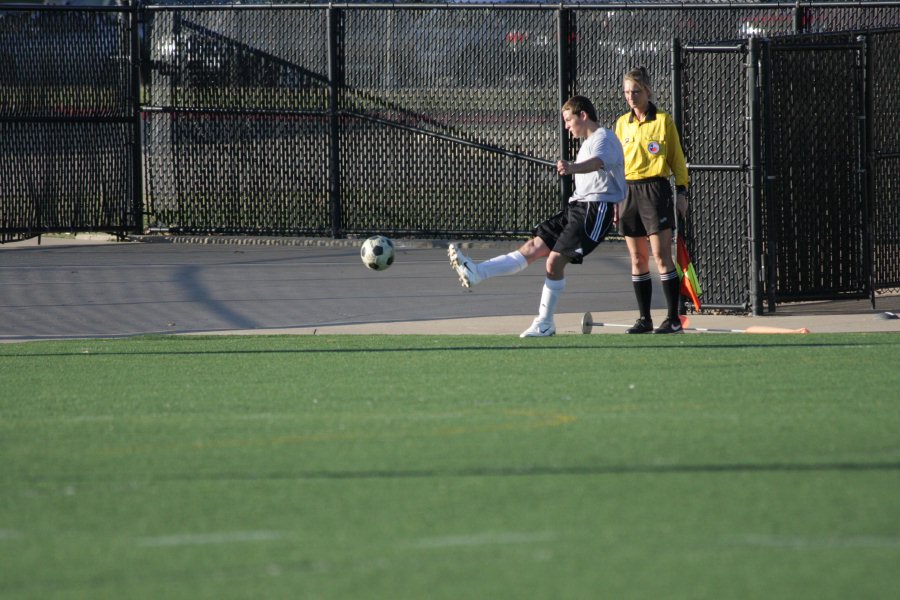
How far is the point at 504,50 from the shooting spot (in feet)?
53.8

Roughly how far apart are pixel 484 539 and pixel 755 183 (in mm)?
7242

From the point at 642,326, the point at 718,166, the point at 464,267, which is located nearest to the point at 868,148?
the point at 718,166

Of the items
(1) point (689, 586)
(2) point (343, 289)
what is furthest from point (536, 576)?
(2) point (343, 289)

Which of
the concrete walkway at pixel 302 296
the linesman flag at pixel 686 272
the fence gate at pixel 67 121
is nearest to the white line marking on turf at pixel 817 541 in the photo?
the concrete walkway at pixel 302 296

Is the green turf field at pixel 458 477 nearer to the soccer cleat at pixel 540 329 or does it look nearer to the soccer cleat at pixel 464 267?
the soccer cleat at pixel 464 267

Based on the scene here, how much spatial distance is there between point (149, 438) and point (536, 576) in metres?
2.79

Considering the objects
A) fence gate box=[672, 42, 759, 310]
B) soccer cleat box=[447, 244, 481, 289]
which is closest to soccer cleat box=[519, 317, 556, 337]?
soccer cleat box=[447, 244, 481, 289]

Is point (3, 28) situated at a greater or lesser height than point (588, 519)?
greater

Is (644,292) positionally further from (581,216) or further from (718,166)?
(718,166)

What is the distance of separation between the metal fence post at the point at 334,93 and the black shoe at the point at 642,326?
7135 millimetres

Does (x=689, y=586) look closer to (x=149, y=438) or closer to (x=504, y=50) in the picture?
(x=149, y=438)

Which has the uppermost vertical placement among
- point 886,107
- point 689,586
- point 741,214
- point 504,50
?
point 504,50

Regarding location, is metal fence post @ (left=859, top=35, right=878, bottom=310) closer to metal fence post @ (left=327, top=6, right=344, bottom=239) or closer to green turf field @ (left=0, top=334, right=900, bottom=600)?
green turf field @ (left=0, top=334, right=900, bottom=600)

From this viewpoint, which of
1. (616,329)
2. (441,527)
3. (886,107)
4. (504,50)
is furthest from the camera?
(504,50)
